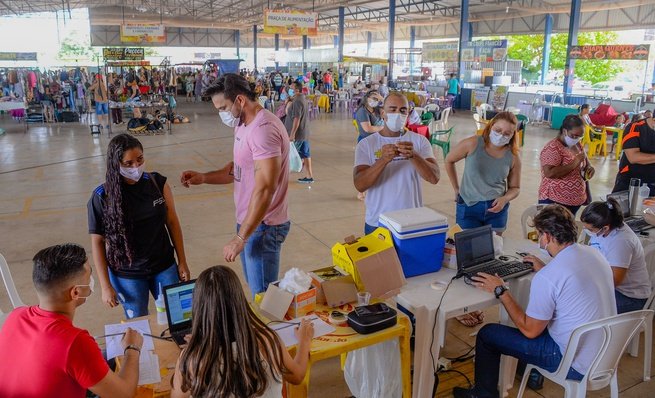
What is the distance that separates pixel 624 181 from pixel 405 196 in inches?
113

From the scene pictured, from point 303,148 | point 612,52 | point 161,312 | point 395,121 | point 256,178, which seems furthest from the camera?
point 612,52

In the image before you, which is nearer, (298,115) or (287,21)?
(298,115)

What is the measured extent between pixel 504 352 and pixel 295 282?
4.01ft

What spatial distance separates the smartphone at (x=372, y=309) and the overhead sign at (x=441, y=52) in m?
21.9

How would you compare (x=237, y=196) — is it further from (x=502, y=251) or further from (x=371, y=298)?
(x=502, y=251)

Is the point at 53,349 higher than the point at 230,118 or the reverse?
the reverse

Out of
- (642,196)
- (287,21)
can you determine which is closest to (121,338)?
(642,196)

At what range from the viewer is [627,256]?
310 centimetres

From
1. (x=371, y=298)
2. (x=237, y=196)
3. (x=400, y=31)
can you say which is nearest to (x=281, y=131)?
(x=237, y=196)

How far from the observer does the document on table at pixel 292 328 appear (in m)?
2.38

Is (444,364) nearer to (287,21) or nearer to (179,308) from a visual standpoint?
(179,308)

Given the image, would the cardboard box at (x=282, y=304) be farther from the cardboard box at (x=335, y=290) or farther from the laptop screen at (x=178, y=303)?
the laptop screen at (x=178, y=303)

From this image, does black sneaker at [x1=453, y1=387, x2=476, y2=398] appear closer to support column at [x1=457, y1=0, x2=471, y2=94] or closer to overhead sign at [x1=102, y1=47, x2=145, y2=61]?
overhead sign at [x1=102, y1=47, x2=145, y2=61]

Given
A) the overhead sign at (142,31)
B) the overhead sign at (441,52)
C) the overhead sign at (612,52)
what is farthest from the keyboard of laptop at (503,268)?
the overhead sign at (142,31)
